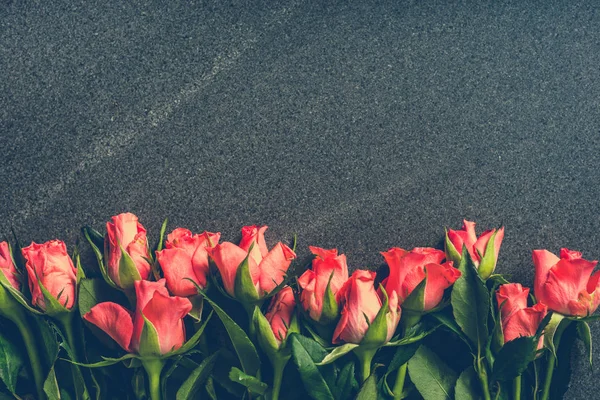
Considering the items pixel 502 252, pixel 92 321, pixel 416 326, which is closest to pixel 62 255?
pixel 92 321

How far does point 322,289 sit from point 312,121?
20 cm

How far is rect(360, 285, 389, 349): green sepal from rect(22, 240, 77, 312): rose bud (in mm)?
273

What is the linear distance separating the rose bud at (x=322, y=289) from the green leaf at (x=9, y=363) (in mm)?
284

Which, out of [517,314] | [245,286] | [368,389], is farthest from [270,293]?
[517,314]

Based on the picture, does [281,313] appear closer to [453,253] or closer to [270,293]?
[270,293]

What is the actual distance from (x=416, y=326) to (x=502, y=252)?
0.17m

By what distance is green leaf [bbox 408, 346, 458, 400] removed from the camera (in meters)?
0.55

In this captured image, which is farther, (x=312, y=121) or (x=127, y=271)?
(x=312, y=121)

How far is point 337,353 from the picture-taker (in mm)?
489

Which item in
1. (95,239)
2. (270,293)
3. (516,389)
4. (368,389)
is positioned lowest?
(516,389)

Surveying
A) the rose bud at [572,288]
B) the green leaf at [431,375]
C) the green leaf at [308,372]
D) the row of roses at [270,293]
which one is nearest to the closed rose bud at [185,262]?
the row of roses at [270,293]

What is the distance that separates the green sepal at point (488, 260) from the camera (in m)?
0.55

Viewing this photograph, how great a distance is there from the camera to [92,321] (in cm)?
50

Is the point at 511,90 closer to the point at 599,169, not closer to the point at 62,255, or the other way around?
the point at 599,169
